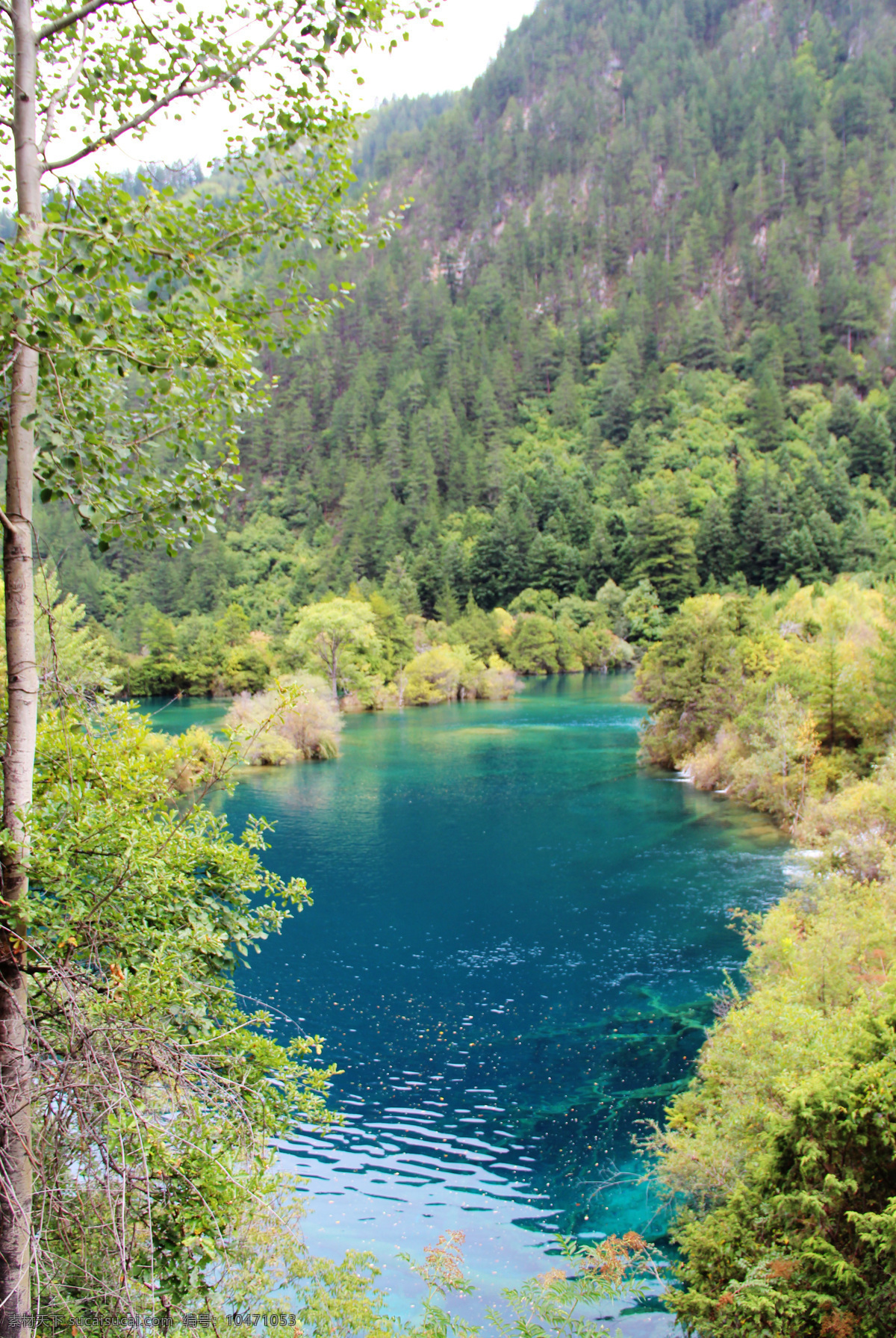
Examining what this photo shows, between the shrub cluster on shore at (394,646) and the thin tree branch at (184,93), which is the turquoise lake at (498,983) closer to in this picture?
the thin tree branch at (184,93)

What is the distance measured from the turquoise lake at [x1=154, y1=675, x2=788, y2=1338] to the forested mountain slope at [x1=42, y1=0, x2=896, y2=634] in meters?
54.6

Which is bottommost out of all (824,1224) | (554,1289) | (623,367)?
(554,1289)

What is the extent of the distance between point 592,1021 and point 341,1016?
5782mm

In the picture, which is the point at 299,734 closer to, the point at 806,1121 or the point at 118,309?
the point at 806,1121

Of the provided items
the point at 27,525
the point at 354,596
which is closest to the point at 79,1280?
the point at 27,525

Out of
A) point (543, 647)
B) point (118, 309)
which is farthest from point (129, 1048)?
point (543, 647)

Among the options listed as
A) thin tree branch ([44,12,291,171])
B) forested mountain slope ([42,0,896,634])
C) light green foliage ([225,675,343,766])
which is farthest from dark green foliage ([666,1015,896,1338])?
forested mountain slope ([42,0,896,634])

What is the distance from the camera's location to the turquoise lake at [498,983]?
1368 centimetres

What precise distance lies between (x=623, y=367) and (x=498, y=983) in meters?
125

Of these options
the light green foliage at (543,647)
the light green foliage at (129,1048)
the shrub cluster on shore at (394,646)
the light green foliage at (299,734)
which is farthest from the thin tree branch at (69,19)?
the light green foliage at (543,647)

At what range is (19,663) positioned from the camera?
5.34 metres

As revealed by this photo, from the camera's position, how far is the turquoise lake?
44.9 feet

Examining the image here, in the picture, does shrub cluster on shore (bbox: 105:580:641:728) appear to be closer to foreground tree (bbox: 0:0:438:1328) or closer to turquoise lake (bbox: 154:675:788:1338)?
turquoise lake (bbox: 154:675:788:1338)

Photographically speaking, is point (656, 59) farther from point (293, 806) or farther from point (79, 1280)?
point (79, 1280)
